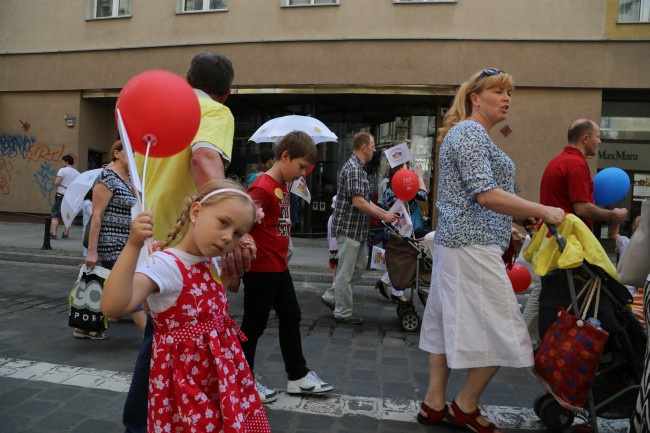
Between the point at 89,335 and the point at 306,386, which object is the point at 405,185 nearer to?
the point at 306,386

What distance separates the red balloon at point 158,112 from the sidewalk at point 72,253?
6475 millimetres

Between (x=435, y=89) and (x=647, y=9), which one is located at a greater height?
(x=647, y=9)

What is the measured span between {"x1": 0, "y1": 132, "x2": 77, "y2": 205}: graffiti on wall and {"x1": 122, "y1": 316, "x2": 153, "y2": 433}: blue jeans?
14413mm

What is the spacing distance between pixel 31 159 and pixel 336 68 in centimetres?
940

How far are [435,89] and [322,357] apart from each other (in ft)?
30.5

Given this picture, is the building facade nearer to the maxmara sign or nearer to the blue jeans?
the maxmara sign

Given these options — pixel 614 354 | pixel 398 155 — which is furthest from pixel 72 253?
pixel 614 354

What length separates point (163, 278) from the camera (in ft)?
6.15

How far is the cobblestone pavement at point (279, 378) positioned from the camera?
318 cm

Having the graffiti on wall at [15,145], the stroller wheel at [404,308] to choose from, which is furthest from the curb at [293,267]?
the graffiti on wall at [15,145]

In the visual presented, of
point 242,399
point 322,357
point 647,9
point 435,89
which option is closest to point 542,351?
point 242,399

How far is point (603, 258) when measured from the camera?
9.70 ft

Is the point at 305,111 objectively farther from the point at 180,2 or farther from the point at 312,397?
the point at 312,397

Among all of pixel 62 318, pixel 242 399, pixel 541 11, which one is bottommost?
pixel 62 318
